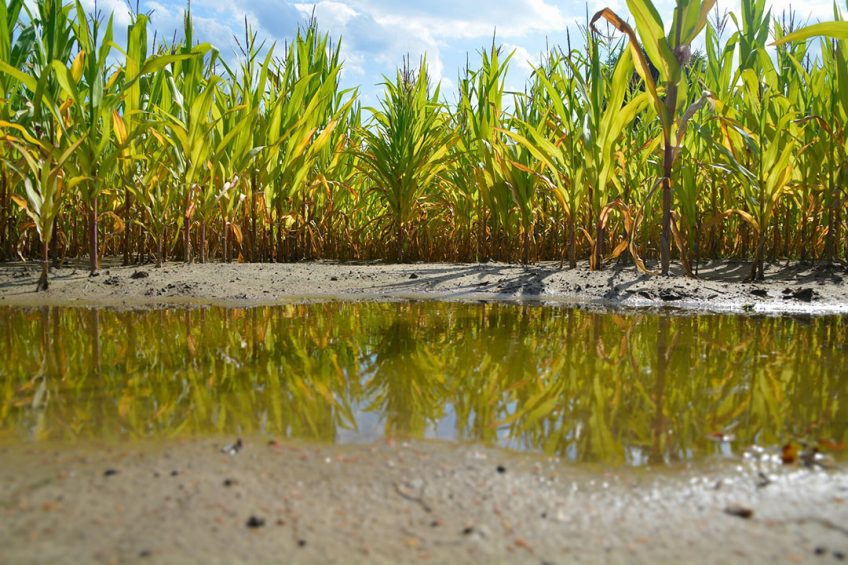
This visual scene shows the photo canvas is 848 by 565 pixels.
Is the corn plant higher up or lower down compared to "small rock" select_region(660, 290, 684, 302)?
higher up

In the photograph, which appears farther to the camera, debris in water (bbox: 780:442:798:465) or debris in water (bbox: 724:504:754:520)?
debris in water (bbox: 780:442:798:465)

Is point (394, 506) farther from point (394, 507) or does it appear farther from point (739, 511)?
point (739, 511)

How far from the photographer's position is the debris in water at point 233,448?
879mm

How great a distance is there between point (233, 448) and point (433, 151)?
4.03 m

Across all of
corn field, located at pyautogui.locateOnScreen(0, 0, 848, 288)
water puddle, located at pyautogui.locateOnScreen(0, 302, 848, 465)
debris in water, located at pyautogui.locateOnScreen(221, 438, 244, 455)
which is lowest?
debris in water, located at pyautogui.locateOnScreen(221, 438, 244, 455)

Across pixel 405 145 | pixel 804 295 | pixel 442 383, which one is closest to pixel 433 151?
pixel 405 145

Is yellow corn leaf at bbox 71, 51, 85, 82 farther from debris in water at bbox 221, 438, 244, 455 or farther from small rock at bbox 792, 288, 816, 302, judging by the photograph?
small rock at bbox 792, 288, 816, 302

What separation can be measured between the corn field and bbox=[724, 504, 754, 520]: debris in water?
2068mm

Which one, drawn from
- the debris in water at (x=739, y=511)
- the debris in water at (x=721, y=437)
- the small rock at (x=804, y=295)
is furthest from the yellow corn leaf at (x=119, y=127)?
the small rock at (x=804, y=295)

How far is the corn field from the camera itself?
9.20ft

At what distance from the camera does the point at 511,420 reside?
3.41 feet

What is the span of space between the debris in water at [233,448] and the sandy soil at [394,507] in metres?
0.01

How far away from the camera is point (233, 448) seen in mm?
890

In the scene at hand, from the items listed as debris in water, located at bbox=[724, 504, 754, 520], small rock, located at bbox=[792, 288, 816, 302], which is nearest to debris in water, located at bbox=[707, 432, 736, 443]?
debris in water, located at bbox=[724, 504, 754, 520]
